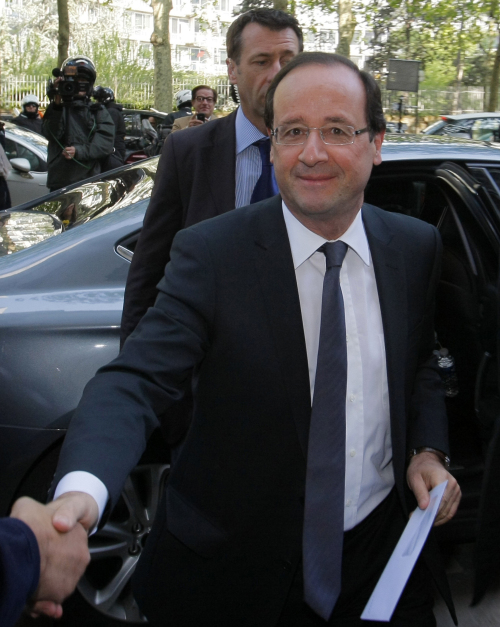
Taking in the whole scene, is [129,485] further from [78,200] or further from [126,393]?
[78,200]

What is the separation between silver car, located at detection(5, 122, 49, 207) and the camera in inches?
376

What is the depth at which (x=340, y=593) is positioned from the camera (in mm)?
1760

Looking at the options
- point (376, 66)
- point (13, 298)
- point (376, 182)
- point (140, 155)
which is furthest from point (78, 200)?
point (376, 66)

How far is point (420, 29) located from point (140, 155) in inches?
888

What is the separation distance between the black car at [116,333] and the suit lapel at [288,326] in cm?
96

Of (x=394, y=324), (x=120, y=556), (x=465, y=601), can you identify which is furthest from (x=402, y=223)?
(x=465, y=601)

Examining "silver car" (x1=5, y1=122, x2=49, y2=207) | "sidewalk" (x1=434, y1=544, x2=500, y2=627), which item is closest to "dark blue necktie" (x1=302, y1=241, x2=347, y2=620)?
"sidewalk" (x1=434, y1=544, x2=500, y2=627)

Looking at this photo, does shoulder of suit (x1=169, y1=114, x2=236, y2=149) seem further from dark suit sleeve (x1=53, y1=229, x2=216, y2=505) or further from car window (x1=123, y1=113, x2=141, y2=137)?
car window (x1=123, y1=113, x2=141, y2=137)

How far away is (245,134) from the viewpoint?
2482 millimetres

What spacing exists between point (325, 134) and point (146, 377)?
2.22 feet

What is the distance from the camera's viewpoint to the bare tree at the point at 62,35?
18.2 m

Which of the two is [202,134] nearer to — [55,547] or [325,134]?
[325,134]

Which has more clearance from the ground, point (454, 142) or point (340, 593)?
point (454, 142)

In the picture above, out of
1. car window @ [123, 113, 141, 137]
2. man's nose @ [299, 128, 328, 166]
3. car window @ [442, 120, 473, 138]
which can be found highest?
man's nose @ [299, 128, 328, 166]
